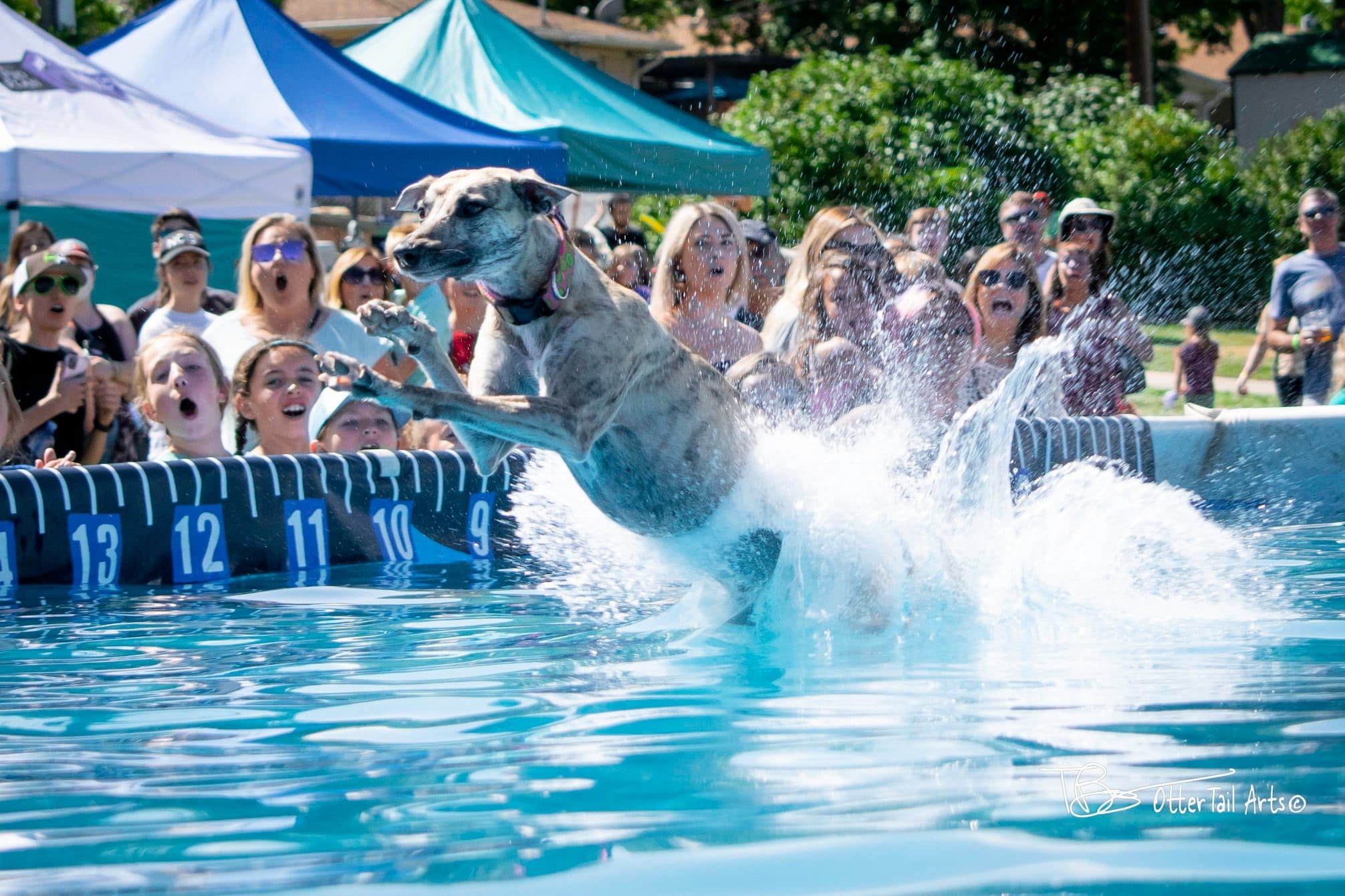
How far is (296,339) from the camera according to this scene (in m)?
6.31

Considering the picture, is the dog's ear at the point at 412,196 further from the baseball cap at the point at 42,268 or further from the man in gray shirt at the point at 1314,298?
the man in gray shirt at the point at 1314,298

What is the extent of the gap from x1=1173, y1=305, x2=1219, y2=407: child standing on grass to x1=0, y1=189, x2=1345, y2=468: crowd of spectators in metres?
2.76

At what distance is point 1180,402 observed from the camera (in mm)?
11594

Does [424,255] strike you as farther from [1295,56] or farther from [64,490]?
[1295,56]

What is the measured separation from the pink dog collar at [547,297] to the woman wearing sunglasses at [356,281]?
2.89 metres

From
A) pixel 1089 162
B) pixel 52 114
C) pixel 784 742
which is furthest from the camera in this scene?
pixel 1089 162

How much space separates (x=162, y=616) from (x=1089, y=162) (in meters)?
16.9

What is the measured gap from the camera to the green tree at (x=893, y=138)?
17844 mm

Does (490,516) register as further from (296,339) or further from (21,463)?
(21,463)

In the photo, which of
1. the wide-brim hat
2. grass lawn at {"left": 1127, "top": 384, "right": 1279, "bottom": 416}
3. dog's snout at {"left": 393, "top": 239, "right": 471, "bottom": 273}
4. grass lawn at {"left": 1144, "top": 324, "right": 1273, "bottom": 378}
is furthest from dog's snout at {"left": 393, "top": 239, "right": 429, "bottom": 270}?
grass lawn at {"left": 1144, "top": 324, "right": 1273, "bottom": 378}

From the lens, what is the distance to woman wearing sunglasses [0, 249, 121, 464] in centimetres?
638

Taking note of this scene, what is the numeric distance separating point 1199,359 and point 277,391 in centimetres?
671

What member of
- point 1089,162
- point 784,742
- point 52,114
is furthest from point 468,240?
point 1089,162

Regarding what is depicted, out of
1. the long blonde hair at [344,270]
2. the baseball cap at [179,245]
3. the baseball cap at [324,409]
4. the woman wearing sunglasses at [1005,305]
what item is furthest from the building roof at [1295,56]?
the baseball cap at [324,409]
